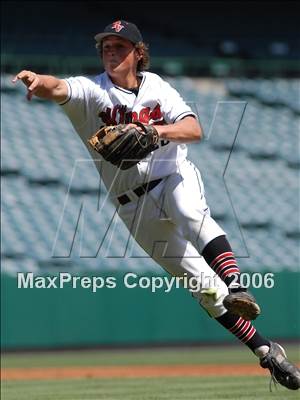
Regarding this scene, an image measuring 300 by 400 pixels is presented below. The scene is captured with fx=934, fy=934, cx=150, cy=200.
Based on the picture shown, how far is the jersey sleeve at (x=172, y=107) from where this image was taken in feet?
16.2

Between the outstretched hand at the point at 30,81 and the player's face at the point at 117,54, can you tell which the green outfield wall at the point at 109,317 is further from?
the outstretched hand at the point at 30,81

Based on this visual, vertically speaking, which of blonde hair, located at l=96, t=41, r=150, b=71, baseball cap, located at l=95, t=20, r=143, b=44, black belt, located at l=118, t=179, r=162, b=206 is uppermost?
baseball cap, located at l=95, t=20, r=143, b=44

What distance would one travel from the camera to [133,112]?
5023 mm

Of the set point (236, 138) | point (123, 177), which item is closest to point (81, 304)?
point (236, 138)

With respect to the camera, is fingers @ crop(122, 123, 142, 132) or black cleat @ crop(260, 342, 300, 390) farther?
black cleat @ crop(260, 342, 300, 390)

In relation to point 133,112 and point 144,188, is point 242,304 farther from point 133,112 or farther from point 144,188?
point 133,112

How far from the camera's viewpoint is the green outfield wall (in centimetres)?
1023

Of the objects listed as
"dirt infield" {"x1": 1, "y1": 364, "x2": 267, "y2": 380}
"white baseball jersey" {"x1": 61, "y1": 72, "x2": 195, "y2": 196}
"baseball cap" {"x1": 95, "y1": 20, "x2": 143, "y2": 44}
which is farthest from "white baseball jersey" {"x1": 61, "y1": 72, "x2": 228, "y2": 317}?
"dirt infield" {"x1": 1, "y1": 364, "x2": 267, "y2": 380}

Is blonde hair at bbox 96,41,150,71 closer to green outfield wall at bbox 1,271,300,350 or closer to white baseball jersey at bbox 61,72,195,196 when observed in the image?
white baseball jersey at bbox 61,72,195,196

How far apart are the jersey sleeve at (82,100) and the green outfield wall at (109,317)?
5.45 meters

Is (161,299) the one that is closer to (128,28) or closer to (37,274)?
(37,274)

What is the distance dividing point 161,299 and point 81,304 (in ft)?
3.00

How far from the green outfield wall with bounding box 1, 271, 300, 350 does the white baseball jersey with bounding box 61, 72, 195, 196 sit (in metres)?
5.31

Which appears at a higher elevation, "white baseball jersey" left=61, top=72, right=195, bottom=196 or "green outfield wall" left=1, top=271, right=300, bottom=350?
"white baseball jersey" left=61, top=72, right=195, bottom=196
